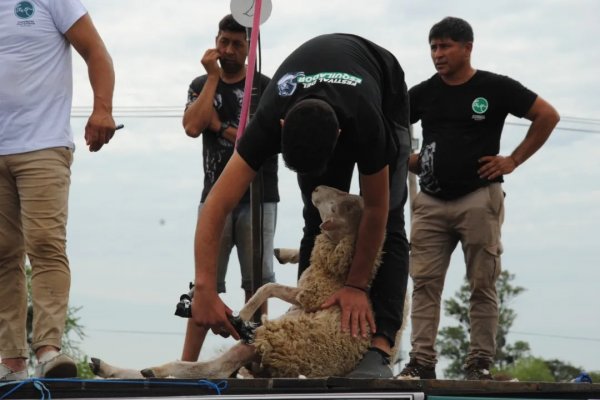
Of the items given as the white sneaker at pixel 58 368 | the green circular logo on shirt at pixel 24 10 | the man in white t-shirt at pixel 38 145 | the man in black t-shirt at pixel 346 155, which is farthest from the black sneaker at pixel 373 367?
the green circular logo on shirt at pixel 24 10

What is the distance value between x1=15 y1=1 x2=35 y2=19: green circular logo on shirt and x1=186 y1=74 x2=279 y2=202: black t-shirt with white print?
5.37 feet

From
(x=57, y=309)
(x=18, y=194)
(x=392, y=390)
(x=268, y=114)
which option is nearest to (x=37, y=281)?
(x=57, y=309)

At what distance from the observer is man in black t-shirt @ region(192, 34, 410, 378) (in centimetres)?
438

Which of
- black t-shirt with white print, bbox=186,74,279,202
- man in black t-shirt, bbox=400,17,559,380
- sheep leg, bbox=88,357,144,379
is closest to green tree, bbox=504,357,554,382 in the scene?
man in black t-shirt, bbox=400,17,559,380

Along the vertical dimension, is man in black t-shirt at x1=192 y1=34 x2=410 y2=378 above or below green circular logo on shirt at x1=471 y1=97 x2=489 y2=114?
below

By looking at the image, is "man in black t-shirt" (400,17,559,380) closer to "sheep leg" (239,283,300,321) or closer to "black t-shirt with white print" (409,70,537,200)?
"black t-shirt with white print" (409,70,537,200)

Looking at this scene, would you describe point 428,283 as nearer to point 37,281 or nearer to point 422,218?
point 422,218

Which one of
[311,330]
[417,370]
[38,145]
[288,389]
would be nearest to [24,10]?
[38,145]

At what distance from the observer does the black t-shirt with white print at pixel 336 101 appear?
4574mm

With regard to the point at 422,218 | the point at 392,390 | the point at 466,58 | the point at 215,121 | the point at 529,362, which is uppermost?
the point at 466,58

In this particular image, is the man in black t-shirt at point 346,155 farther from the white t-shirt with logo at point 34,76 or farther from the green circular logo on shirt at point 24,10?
the green circular logo on shirt at point 24,10

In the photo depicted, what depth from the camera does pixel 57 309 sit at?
16.2 feet

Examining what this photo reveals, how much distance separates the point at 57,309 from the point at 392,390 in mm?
1610

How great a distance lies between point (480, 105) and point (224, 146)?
62.5 inches
